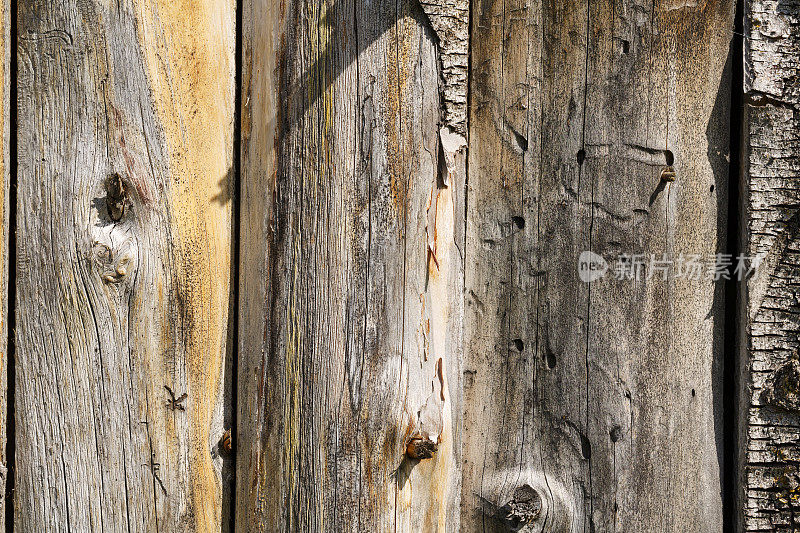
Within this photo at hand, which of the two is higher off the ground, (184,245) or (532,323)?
(184,245)

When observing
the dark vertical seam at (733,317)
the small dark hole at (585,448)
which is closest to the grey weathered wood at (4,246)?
the small dark hole at (585,448)

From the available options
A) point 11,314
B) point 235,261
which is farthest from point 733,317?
point 11,314

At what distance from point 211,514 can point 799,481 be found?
1204mm

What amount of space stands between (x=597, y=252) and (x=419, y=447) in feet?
1.80

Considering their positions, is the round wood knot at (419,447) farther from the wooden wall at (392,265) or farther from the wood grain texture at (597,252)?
the wood grain texture at (597,252)

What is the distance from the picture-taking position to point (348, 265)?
1.15m

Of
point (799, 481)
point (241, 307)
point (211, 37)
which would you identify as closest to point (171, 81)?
point (211, 37)

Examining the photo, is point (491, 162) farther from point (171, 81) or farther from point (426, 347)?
point (171, 81)

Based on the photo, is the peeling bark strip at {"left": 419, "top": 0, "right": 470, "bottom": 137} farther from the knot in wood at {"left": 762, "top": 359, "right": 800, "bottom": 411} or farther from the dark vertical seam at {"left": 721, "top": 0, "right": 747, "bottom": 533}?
the knot in wood at {"left": 762, "top": 359, "right": 800, "bottom": 411}

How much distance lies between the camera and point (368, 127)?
114cm

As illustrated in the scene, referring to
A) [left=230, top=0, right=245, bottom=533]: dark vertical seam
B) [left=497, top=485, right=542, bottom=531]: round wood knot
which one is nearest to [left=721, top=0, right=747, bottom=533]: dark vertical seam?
[left=497, top=485, right=542, bottom=531]: round wood knot

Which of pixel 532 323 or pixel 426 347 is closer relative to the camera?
pixel 426 347

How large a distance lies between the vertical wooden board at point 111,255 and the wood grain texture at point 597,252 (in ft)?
1.89

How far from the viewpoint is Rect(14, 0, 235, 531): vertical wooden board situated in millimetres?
1193
